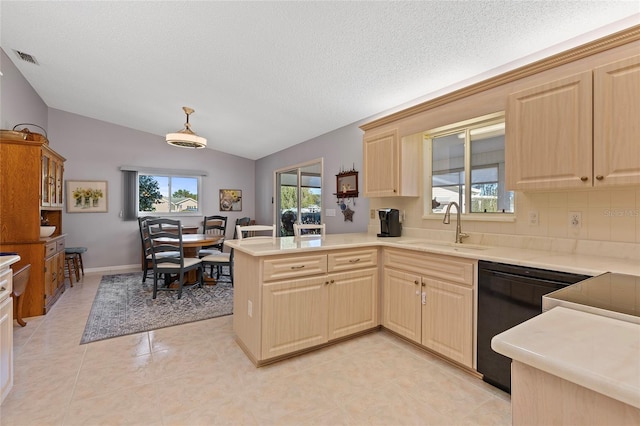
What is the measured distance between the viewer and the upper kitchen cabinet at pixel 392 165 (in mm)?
3115

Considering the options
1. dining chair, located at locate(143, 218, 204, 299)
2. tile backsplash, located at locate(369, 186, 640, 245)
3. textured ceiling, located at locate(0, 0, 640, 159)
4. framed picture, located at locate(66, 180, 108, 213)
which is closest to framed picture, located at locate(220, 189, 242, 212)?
framed picture, located at locate(66, 180, 108, 213)

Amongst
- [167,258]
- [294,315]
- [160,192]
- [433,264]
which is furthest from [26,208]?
[433,264]

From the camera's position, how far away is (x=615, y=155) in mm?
1703

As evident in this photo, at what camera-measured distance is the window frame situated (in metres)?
2.61

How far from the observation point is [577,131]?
185 cm

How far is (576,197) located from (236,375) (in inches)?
106

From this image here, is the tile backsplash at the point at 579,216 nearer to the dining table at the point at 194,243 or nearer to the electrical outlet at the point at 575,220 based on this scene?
the electrical outlet at the point at 575,220

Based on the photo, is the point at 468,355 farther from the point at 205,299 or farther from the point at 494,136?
the point at 205,299

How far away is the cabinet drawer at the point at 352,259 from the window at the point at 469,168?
919 millimetres

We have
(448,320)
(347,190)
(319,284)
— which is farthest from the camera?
(347,190)

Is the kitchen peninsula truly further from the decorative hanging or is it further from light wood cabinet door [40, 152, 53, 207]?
light wood cabinet door [40, 152, 53, 207]

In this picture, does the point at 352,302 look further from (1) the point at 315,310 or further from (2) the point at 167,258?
(2) the point at 167,258

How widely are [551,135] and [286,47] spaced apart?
2.14 meters

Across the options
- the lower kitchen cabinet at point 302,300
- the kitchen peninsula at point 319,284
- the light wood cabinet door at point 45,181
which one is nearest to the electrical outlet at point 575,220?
the kitchen peninsula at point 319,284
